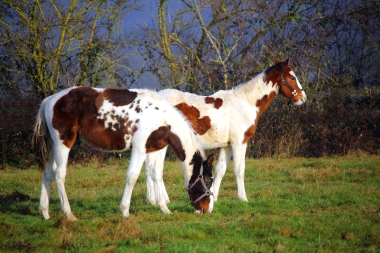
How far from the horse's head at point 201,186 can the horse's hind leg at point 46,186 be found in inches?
80.9

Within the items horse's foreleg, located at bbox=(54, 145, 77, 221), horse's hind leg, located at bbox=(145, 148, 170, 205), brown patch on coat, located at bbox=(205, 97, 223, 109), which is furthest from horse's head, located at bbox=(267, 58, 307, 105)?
horse's foreleg, located at bbox=(54, 145, 77, 221)

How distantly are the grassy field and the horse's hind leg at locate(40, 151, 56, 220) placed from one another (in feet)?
0.57

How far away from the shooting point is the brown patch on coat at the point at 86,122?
300 inches

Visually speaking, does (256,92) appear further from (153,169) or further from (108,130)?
(108,130)

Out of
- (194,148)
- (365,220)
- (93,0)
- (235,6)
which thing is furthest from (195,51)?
(365,220)

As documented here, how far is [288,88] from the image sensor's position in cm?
1002

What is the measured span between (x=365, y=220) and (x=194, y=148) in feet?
8.54

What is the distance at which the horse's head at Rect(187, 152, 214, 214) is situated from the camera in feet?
25.4

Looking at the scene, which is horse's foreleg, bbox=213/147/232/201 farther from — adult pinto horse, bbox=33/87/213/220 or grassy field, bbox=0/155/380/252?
adult pinto horse, bbox=33/87/213/220

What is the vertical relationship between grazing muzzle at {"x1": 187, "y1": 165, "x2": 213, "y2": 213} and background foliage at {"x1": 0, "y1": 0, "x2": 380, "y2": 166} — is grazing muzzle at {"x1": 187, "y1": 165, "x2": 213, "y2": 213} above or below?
below

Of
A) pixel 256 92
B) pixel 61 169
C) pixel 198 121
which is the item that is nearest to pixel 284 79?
pixel 256 92

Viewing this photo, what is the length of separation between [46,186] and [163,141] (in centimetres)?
183

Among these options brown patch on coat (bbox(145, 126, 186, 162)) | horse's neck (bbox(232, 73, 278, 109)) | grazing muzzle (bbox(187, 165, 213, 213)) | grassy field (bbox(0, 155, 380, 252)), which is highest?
horse's neck (bbox(232, 73, 278, 109))

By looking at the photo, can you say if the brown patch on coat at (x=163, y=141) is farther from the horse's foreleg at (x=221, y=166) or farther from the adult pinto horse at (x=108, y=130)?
the horse's foreleg at (x=221, y=166)
